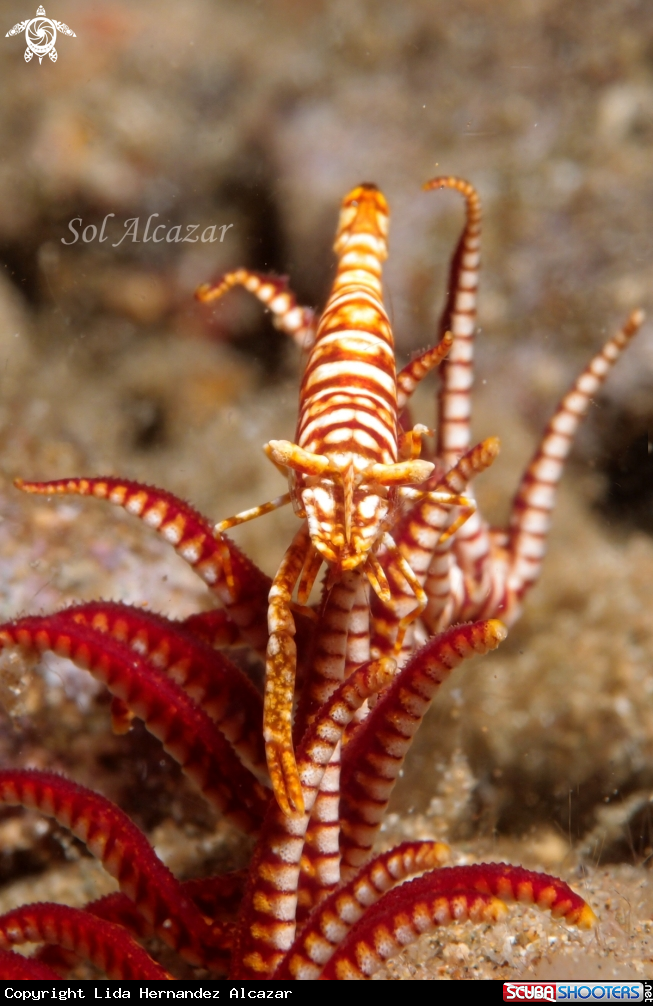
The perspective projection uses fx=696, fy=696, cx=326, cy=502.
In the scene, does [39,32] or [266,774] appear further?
[39,32]

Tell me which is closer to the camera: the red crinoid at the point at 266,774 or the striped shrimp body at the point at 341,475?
the red crinoid at the point at 266,774

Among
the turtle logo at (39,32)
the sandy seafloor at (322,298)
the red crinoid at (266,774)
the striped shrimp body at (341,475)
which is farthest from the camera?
the turtle logo at (39,32)

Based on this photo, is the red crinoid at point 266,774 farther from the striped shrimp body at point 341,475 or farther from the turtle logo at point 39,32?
the turtle logo at point 39,32

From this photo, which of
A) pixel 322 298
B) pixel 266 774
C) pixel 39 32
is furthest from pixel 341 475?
pixel 39 32

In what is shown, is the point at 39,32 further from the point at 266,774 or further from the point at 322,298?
the point at 266,774

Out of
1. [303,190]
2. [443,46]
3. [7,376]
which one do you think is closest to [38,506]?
[7,376]

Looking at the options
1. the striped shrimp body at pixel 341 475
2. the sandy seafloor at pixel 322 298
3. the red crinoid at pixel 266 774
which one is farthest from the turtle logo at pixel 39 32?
the red crinoid at pixel 266 774

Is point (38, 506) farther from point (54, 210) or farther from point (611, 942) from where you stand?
point (611, 942)

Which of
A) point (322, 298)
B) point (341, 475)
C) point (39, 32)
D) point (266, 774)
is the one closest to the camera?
point (341, 475)
